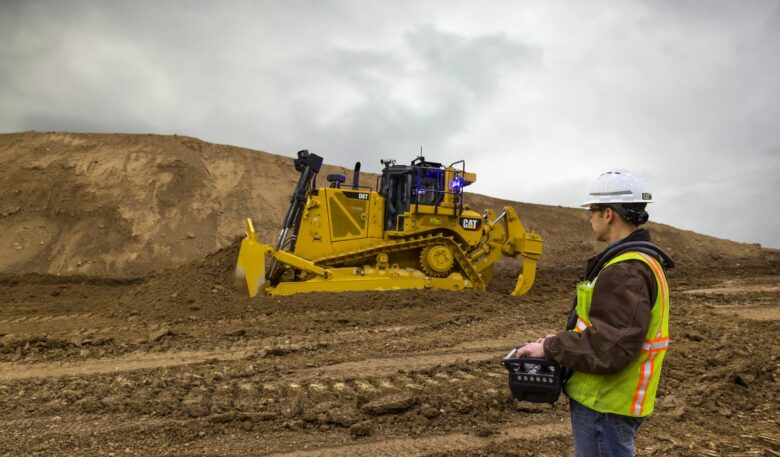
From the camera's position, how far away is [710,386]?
5.85m

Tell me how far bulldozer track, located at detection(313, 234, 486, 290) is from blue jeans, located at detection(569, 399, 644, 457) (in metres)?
9.12

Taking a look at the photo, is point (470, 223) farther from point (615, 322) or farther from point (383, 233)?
point (615, 322)

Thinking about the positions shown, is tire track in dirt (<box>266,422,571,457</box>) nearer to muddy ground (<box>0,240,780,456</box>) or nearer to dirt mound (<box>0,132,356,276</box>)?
muddy ground (<box>0,240,780,456</box>)

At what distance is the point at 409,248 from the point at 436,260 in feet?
2.03

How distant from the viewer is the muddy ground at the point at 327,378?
4.43 metres

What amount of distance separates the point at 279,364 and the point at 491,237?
7.30 m

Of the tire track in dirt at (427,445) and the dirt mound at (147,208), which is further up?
the dirt mound at (147,208)

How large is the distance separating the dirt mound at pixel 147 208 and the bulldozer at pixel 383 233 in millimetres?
9264

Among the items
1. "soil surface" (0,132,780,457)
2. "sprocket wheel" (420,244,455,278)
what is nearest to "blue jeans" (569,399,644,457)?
"soil surface" (0,132,780,457)

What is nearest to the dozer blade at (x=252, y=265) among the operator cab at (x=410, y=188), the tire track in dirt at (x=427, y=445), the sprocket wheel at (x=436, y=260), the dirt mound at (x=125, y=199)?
the operator cab at (x=410, y=188)

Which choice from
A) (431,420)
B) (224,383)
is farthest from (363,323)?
(431,420)

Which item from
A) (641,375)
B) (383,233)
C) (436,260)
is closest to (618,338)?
(641,375)

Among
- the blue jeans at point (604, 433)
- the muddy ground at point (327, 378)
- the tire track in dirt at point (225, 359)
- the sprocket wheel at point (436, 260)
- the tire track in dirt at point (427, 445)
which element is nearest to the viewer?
the blue jeans at point (604, 433)

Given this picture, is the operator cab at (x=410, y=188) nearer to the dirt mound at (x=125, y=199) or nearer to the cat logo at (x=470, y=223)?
the cat logo at (x=470, y=223)
